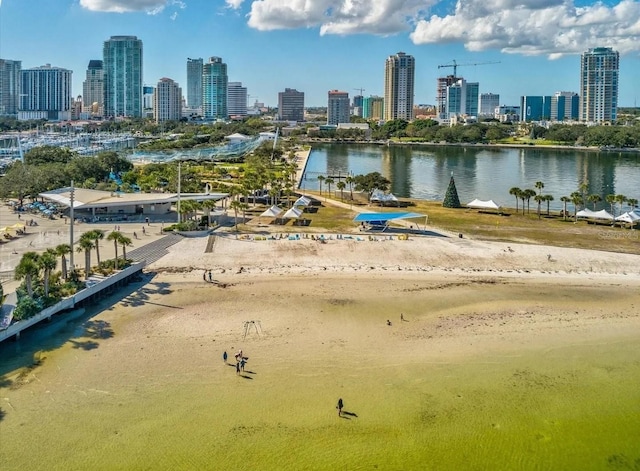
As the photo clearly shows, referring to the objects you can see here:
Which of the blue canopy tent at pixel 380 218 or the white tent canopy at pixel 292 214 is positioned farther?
the white tent canopy at pixel 292 214

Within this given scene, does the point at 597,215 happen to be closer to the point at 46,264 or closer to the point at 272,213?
the point at 272,213

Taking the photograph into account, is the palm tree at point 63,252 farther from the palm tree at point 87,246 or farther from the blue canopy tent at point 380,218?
the blue canopy tent at point 380,218

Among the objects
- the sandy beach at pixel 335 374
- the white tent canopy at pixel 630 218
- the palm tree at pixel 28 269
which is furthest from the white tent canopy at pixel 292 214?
the white tent canopy at pixel 630 218

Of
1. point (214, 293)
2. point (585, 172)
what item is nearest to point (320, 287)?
point (214, 293)

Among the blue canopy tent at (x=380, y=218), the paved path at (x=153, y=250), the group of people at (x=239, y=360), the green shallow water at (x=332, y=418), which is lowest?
the green shallow water at (x=332, y=418)

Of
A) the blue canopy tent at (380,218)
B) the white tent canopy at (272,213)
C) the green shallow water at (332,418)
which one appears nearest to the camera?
the green shallow water at (332,418)

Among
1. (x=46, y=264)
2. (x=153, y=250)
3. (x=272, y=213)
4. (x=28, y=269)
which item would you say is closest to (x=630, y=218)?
(x=272, y=213)

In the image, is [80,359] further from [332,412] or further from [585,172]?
[585,172]
